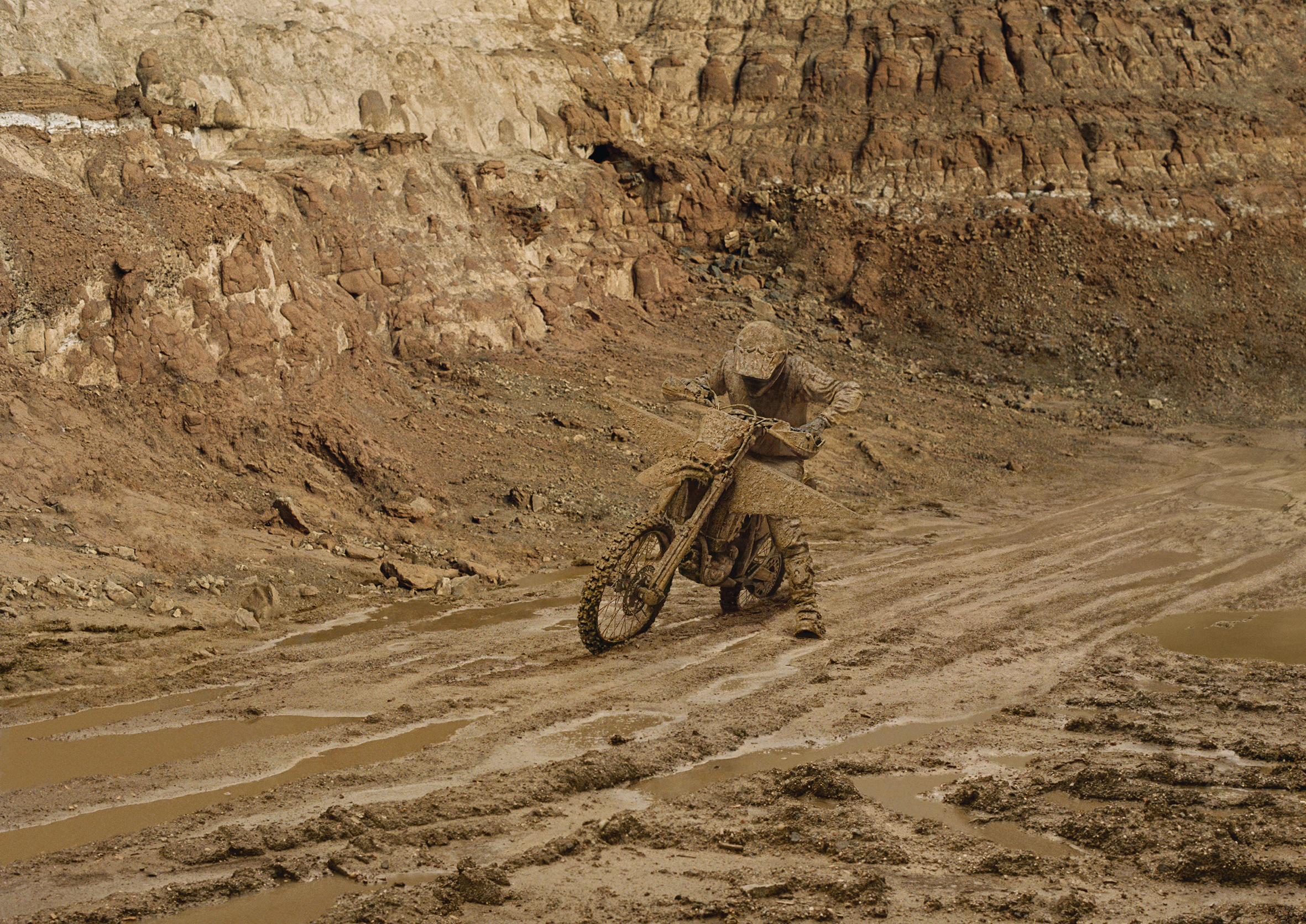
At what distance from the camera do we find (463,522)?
11898 mm

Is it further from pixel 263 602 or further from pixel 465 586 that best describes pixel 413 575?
pixel 263 602

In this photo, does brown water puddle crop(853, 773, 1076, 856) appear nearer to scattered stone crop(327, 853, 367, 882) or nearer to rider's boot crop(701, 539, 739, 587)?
scattered stone crop(327, 853, 367, 882)

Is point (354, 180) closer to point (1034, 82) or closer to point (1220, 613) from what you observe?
point (1220, 613)

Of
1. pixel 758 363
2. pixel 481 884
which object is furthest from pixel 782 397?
pixel 481 884

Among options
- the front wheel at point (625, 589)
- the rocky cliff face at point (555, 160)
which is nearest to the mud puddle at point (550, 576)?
the front wheel at point (625, 589)

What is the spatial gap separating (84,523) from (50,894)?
6.18 m

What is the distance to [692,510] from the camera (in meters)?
7.61

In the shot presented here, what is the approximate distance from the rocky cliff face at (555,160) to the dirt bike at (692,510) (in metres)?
6.69

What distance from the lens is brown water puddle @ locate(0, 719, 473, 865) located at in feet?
14.2

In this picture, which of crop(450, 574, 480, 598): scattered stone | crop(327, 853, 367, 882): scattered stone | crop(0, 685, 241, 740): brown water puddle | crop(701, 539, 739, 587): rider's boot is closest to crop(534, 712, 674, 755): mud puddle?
crop(327, 853, 367, 882): scattered stone

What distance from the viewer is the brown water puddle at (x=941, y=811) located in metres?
4.30

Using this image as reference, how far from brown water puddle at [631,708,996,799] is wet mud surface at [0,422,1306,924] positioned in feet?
0.07

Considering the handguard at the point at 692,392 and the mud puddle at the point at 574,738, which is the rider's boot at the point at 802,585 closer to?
the handguard at the point at 692,392

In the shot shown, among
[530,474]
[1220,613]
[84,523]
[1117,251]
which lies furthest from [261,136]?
[1117,251]
